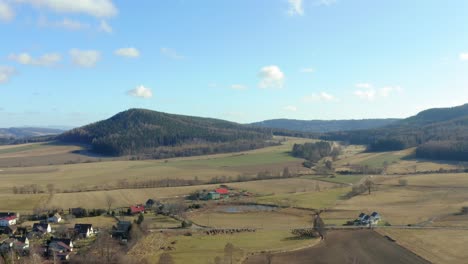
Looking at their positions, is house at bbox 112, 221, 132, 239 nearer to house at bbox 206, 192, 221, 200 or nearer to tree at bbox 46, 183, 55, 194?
house at bbox 206, 192, 221, 200

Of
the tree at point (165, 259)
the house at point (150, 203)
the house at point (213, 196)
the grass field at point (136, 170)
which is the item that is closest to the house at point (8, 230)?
the house at point (150, 203)

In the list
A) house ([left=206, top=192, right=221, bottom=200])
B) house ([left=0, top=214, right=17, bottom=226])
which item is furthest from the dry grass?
house ([left=0, top=214, right=17, bottom=226])

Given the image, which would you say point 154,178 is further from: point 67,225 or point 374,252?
point 374,252

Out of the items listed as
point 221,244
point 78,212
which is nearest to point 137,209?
point 78,212

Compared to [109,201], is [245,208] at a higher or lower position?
lower

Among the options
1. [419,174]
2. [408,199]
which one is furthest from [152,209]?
[419,174]

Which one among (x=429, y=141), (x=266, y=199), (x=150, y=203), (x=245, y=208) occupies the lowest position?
(x=245, y=208)

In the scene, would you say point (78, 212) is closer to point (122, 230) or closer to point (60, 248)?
point (122, 230)
